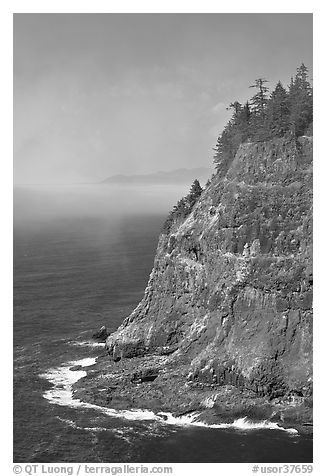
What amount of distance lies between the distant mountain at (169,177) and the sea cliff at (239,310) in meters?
4.10

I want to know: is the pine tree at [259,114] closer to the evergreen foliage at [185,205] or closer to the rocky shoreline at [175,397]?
the evergreen foliage at [185,205]

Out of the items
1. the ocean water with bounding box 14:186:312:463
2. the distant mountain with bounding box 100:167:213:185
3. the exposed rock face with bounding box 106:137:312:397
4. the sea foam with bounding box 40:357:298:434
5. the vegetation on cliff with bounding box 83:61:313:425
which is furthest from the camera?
the distant mountain with bounding box 100:167:213:185

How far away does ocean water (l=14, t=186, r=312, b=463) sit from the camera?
6981cm

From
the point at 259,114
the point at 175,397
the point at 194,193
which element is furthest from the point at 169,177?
the point at 175,397

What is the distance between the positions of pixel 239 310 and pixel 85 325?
109 feet

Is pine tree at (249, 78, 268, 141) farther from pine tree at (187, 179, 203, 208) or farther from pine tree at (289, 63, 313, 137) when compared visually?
pine tree at (187, 179, 203, 208)

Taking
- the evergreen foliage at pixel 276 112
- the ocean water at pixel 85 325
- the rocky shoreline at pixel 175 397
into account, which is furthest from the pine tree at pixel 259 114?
the rocky shoreline at pixel 175 397

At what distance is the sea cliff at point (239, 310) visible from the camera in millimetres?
77375

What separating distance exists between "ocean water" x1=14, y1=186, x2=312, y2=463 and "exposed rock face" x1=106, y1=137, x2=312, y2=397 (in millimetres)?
6775

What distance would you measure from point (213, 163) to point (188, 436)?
118ft

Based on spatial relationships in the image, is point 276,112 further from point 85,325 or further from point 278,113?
point 85,325

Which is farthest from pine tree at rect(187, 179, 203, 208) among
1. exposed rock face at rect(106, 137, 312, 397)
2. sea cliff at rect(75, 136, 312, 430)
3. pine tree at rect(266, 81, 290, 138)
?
pine tree at rect(266, 81, 290, 138)

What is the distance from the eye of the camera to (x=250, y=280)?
80812mm
